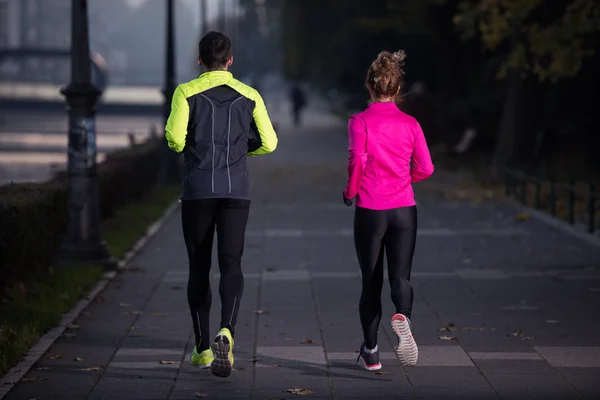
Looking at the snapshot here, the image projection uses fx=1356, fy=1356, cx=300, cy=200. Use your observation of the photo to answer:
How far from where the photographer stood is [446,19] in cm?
2973

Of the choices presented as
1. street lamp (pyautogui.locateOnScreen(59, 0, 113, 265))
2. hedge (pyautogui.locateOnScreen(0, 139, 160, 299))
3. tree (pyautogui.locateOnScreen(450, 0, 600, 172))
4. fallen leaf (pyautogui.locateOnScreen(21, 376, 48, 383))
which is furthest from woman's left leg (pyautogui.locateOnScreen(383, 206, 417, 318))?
tree (pyautogui.locateOnScreen(450, 0, 600, 172))

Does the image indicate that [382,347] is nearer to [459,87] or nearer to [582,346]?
[582,346]

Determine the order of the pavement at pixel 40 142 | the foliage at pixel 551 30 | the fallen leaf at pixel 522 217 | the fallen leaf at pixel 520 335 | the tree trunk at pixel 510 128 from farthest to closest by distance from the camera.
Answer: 1. the pavement at pixel 40 142
2. the tree trunk at pixel 510 128
3. the foliage at pixel 551 30
4. the fallen leaf at pixel 522 217
5. the fallen leaf at pixel 520 335

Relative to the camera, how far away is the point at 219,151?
728 centimetres

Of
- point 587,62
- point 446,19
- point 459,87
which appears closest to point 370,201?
point 587,62

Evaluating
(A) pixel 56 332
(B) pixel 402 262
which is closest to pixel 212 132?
(B) pixel 402 262

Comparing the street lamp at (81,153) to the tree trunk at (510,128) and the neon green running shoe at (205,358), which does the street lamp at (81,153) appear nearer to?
the neon green running shoe at (205,358)

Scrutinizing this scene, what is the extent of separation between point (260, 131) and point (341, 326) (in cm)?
244

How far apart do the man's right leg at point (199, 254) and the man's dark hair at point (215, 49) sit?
755mm

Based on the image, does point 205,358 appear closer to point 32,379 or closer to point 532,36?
point 32,379

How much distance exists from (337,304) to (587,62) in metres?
16.0

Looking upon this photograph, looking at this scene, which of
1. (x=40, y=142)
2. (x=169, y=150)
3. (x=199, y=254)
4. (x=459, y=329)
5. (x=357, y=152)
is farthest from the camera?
(x=40, y=142)

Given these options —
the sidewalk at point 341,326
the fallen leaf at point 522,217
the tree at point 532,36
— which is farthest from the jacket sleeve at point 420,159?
the tree at point 532,36

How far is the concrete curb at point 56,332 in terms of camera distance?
743cm
